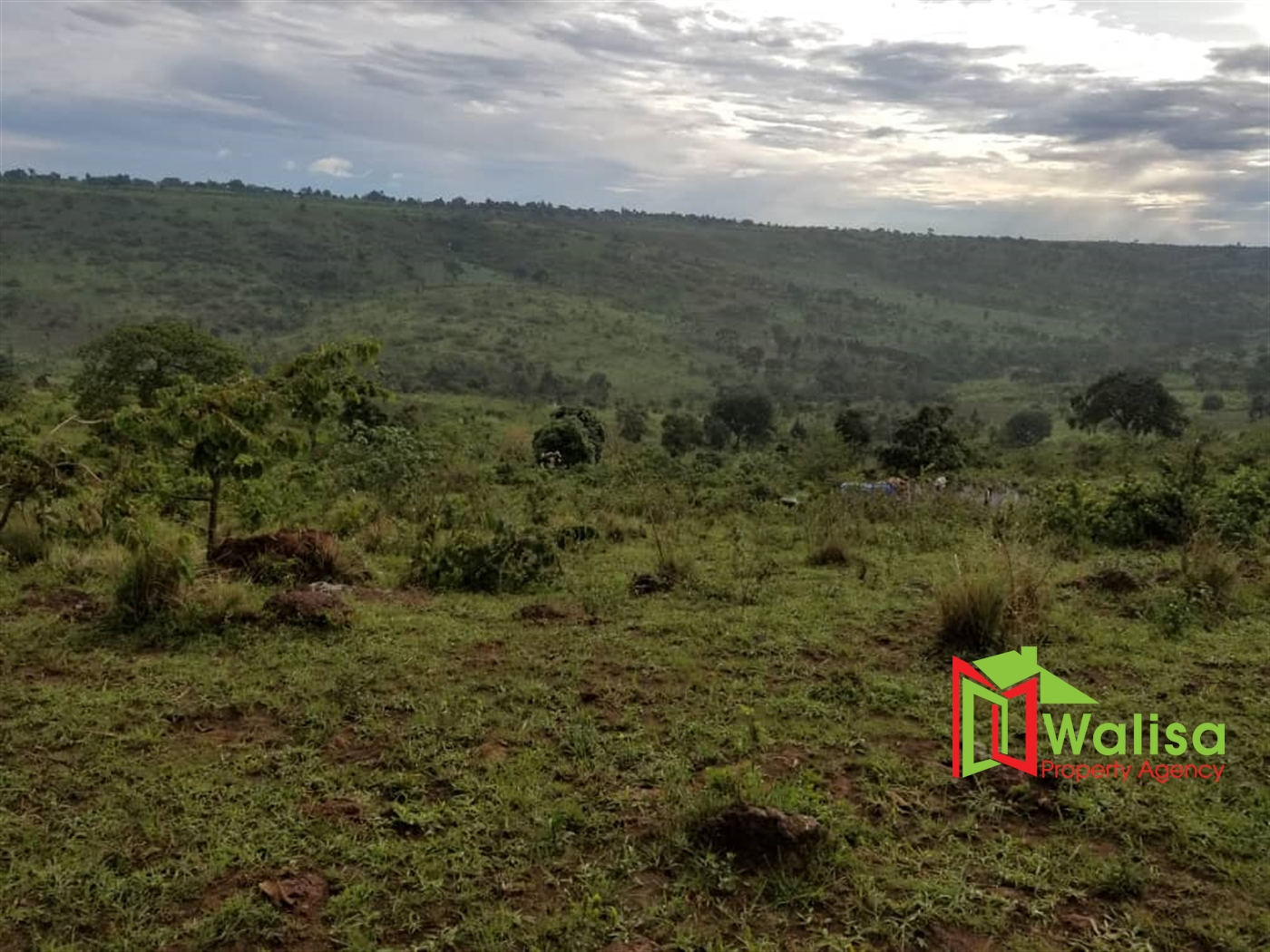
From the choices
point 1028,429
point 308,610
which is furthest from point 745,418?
point 308,610

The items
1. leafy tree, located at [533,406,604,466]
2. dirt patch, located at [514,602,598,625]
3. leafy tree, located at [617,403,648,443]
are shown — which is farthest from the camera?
leafy tree, located at [617,403,648,443]

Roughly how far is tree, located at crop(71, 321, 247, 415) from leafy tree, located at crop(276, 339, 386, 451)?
12850 millimetres

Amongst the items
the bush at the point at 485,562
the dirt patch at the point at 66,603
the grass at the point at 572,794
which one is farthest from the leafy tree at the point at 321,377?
the dirt patch at the point at 66,603

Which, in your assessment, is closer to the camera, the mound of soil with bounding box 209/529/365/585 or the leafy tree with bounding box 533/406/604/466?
the mound of soil with bounding box 209/529/365/585

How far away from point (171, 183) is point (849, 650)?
16964 centimetres

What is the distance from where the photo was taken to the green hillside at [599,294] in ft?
254

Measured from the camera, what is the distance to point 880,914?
2.85 metres

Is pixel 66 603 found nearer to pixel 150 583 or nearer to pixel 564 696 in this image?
pixel 150 583

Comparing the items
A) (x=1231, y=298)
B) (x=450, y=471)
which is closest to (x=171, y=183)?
(x=450, y=471)

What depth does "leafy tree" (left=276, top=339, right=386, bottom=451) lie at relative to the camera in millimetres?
6301

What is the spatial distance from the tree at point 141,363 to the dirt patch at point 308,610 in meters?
14.0

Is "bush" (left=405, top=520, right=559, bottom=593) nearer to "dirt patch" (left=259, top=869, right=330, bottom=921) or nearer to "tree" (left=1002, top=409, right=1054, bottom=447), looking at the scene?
"dirt patch" (left=259, top=869, right=330, bottom=921)

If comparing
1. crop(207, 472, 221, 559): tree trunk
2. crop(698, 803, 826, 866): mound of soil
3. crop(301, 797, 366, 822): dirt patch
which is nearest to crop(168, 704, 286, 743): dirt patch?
crop(301, 797, 366, 822): dirt patch

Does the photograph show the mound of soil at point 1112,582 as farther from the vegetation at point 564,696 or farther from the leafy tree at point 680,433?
the leafy tree at point 680,433
